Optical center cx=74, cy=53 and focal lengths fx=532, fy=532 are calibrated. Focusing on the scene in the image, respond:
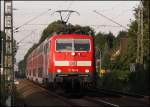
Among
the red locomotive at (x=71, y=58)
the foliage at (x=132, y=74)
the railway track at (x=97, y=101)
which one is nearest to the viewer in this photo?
the railway track at (x=97, y=101)

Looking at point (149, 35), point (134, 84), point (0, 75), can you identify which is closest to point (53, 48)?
point (0, 75)

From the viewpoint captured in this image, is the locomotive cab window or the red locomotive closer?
the red locomotive

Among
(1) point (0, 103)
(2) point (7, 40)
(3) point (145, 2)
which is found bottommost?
(1) point (0, 103)

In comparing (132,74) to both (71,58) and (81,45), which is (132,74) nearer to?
(81,45)

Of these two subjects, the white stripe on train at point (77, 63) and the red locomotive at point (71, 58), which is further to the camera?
the white stripe on train at point (77, 63)

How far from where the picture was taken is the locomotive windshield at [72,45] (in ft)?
99.3

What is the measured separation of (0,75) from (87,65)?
661 centimetres

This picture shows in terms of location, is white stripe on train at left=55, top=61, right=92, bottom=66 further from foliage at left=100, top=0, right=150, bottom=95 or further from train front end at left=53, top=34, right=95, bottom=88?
foliage at left=100, top=0, right=150, bottom=95

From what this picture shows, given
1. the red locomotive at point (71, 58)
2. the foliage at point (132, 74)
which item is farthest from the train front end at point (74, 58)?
the foliage at point (132, 74)

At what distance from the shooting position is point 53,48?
30266 millimetres

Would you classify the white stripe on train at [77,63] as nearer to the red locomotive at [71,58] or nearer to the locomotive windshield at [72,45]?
the red locomotive at [71,58]

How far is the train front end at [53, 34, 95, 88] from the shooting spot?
29641 mm

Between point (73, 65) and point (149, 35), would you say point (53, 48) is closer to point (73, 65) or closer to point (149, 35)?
point (73, 65)

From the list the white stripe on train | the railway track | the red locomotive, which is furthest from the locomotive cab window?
the railway track
